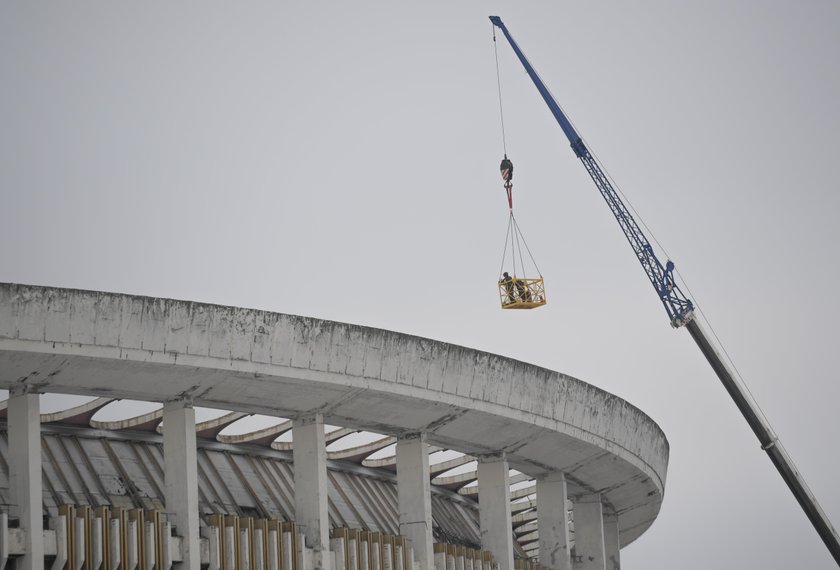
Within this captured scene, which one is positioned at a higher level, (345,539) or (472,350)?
(472,350)

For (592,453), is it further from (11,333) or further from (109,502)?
(11,333)

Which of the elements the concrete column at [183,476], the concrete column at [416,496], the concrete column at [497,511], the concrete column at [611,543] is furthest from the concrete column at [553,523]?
the concrete column at [183,476]

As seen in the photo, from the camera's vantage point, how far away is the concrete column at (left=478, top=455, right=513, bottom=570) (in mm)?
30547

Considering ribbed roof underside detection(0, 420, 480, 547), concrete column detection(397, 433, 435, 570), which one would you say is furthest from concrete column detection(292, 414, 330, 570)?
ribbed roof underside detection(0, 420, 480, 547)

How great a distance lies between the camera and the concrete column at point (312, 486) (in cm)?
2634

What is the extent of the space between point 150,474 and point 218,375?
272 inches

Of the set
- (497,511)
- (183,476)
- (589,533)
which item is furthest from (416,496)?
(589,533)

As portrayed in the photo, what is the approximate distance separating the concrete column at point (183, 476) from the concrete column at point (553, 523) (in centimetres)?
1062

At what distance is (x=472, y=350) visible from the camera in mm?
28094

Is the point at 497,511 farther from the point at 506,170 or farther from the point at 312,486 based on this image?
the point at 506,170

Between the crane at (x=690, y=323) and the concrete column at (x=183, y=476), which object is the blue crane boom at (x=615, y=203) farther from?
the concrete column at (x=183, y=476)

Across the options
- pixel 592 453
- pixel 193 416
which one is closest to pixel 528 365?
pixel 592 453

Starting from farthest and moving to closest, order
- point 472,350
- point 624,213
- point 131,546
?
point 624,213 < point 472,350 < point 131,546

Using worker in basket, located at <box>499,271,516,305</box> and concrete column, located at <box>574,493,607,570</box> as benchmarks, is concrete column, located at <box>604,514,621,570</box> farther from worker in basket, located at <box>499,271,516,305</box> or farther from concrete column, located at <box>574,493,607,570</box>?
worker in basket, located at <box>499,271,516,305</box>
